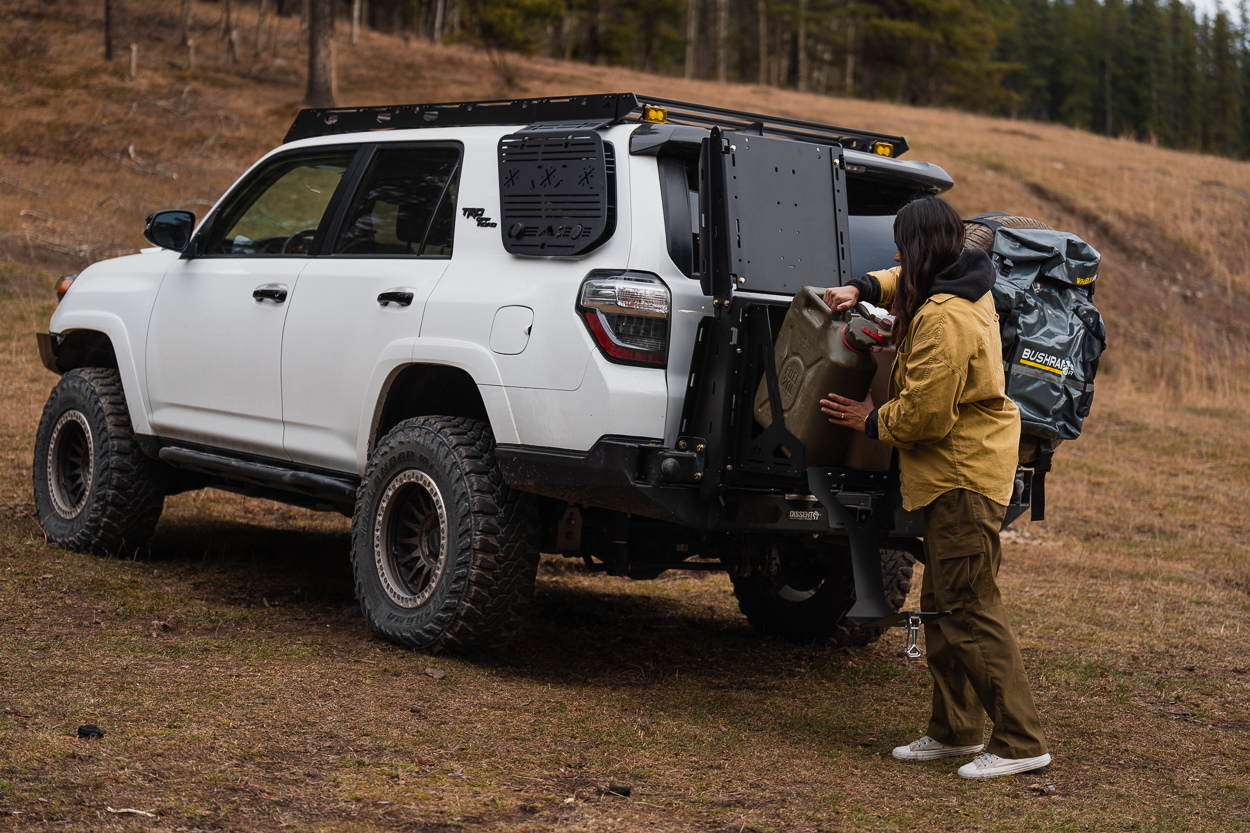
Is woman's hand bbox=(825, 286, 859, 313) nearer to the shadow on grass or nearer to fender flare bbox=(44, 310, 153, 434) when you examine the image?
the shadow on grass

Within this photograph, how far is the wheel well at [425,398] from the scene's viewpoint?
512 cm

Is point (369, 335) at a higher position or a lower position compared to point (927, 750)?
higher

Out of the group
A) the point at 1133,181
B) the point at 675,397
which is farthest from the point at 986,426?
the point at 1133,181

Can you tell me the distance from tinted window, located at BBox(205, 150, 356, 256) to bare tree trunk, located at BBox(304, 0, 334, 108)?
19667mm

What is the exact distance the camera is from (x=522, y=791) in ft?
11.6

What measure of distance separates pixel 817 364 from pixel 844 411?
18 centimetres

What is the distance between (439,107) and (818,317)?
7.39 feet

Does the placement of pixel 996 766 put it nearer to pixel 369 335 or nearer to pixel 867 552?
pixel 867 552

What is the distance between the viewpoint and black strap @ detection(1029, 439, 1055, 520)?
4.73m

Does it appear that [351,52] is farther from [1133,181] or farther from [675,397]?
[675,397]

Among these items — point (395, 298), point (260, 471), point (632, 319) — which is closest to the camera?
point (632, 319)

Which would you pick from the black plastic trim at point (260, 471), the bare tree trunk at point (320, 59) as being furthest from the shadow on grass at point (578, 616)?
the bare tree trunk at point (320, 59)

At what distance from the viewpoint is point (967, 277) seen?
3.95 meters

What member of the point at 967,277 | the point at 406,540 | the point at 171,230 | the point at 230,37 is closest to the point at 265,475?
the point at 406,540
